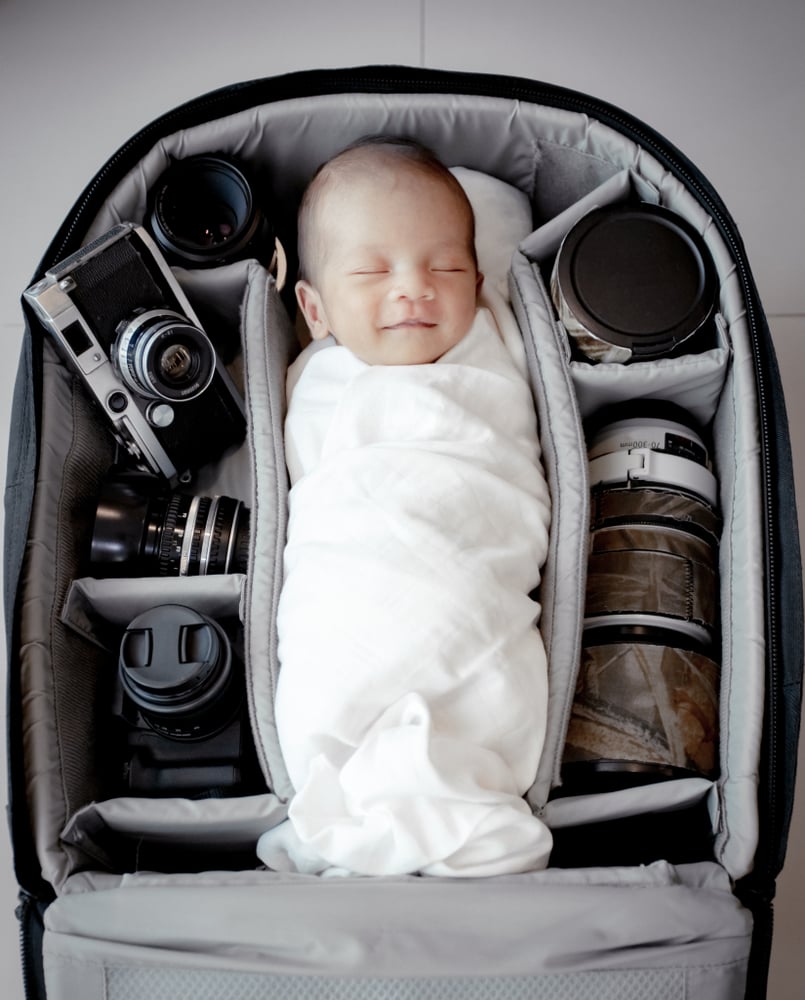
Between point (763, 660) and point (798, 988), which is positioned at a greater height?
point (763, 660)

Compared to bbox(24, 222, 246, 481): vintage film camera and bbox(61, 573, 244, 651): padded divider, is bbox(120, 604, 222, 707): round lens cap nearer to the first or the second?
bbox(61, 573, 244, 651): padded divider

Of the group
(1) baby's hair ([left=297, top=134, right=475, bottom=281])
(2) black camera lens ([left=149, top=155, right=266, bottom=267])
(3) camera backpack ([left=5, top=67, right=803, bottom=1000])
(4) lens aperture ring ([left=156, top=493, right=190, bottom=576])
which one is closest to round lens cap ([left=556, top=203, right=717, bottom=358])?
(3) camera backpack ([left=5, top=67, right=803, bottom=1000])

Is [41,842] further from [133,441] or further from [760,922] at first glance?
[760,922]

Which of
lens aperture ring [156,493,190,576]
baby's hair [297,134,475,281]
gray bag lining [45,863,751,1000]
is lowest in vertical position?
gray bag lining [45,863,751,1000]

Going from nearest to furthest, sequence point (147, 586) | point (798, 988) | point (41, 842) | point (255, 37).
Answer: point (41, 842)
point (147, 586)
point (798, 988)
point (255, 37)

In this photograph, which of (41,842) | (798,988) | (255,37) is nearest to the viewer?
(41,842)

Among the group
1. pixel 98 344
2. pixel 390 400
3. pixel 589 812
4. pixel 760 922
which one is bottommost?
pixel 760 922

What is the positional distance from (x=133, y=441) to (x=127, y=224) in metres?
0.26

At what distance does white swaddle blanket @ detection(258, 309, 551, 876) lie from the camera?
94 cm

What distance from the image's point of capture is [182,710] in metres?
1.02

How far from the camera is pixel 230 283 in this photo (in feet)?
4.16

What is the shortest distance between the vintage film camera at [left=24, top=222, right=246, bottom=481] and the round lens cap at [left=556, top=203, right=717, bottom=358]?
1.51 feet

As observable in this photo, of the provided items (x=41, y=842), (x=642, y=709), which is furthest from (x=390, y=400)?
(x=41, y=842)

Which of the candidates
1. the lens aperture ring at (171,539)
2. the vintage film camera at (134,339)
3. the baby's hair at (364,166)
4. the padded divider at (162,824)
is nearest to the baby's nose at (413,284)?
the baby's hair at (364,166)
